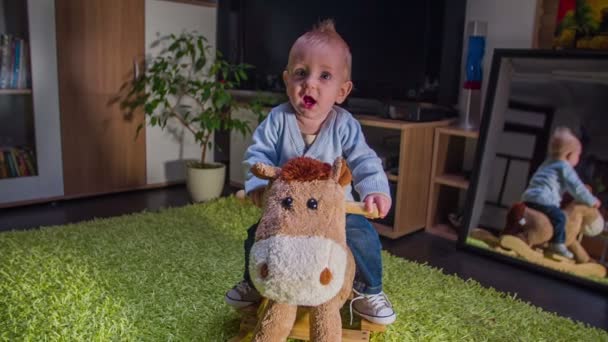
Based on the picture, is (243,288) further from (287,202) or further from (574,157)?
(574,157)

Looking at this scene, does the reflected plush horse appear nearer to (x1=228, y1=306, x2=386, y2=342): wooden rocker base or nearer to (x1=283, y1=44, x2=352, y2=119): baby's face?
(x1=228, y1=306, x2=386, y2=342): wooden rocker base

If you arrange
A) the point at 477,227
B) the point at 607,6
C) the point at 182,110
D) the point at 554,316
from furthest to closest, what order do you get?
the point at 182,110
the point at 477,227
the point at 607,6
the point at 554,316

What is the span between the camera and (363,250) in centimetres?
113

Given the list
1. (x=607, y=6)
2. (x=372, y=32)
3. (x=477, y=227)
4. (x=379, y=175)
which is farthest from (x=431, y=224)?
(x=379, y=175)

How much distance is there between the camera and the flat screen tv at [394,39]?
2207 millimetres

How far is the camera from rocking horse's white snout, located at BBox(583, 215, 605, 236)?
5.88ft

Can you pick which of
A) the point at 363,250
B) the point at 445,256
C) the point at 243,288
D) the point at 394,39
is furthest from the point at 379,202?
the point at 394,39

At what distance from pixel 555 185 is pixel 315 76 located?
1.33m

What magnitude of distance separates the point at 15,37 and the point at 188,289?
1738mm

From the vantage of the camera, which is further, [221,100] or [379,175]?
[221,100]

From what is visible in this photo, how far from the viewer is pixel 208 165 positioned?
2.78 meters

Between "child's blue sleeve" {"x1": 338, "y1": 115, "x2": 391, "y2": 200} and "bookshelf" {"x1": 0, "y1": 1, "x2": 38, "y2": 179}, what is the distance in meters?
2.00

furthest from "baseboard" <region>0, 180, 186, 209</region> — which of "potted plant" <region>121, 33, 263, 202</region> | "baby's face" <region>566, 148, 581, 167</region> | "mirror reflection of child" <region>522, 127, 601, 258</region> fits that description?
"baby's face" <region>566, 148, 581, 167</region>

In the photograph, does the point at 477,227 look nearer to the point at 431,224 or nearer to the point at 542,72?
the point at 431,224
